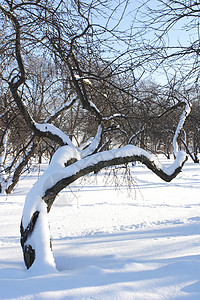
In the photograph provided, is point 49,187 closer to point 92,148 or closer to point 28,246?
point 28,246

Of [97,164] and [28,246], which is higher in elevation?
[97,164]

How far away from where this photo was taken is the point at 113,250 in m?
3.37

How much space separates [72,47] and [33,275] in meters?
2.99

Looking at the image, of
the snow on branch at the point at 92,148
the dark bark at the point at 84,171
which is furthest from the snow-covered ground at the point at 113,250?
the snow on branch at the point at 92,148

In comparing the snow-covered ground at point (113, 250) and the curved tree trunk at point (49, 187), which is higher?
the curved tree trunk at point (49, 187)

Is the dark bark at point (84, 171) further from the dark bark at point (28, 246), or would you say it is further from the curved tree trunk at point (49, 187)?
the dark bark at point (28, 246)

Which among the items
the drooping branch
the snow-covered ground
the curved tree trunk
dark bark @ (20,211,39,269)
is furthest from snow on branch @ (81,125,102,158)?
dark bark @ (20,211,39,269)

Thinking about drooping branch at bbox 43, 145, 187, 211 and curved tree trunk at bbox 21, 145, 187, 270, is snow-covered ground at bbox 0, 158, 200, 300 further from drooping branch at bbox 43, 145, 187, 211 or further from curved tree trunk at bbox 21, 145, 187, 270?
drooping branch at bbox 43, 145, 187, 211

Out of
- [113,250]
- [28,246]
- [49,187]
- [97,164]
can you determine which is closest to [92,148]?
[97,164]

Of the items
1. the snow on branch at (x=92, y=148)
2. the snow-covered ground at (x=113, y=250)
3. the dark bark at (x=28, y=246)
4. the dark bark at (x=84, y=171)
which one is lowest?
the snow-covered ground at (x=113, y=250)

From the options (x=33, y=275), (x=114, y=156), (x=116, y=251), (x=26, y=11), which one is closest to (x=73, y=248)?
(x=116, y=251)

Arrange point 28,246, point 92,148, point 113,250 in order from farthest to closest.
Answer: point 92,148 → point 113,250 → point 28,246

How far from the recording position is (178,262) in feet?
8.01

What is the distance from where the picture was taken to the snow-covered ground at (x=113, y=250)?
1.98m
